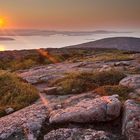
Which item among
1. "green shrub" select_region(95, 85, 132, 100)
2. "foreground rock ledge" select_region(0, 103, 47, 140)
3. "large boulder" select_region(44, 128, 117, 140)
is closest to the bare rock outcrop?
"green shrub" select_region(95, 85, 132, 100)

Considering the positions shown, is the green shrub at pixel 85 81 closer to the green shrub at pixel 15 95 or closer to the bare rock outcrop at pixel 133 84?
the bare rock outcrop at pixel 133 84

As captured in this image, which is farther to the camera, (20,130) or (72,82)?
(72,82)

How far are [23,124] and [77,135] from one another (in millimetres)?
2151

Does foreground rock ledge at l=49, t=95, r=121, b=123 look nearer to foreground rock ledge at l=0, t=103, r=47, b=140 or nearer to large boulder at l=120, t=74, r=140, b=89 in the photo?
foreground rock ledge at l=0, t=103, r=47, b=140

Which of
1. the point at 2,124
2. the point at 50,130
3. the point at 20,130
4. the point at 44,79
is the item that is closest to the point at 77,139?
the point at 50,130

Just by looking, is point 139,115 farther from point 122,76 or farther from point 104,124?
point 122,76

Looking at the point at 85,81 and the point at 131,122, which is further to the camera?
the point at 85,81

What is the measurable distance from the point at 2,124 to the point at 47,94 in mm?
4767

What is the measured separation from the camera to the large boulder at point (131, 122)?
11422 mm

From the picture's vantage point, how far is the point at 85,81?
18500mm

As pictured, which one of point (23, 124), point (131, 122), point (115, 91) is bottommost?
point (23, 124)

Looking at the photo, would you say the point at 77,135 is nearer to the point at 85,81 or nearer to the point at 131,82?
the point at 131,82

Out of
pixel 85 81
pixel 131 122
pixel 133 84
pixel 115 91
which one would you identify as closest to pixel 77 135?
pixel 131 122

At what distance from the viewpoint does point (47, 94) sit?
17.5 metres
